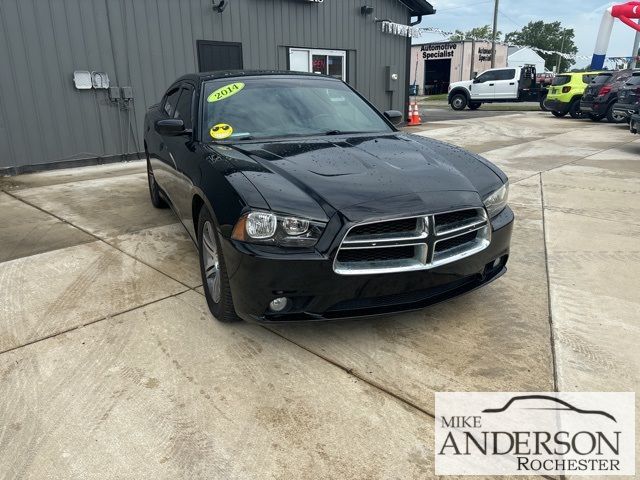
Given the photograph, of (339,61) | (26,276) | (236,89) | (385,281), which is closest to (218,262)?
(385,281)

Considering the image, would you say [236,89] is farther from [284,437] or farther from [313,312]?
[284,437]

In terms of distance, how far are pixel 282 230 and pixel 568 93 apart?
758 inches

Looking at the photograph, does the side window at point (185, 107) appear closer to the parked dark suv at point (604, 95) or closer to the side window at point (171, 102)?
the side window at point (171, 102)

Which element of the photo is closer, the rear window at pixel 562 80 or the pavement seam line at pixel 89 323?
the pavement seam line at pixel 89 323

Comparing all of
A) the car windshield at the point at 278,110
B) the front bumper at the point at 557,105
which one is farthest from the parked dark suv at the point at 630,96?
the car windshield at the point at 278,110

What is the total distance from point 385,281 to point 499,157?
8.38m

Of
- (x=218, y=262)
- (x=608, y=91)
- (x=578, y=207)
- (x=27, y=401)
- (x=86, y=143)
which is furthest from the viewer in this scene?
(x=608, y=91)

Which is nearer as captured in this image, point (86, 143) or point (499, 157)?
point (86, 143)

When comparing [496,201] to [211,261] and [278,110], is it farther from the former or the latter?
[211,261]

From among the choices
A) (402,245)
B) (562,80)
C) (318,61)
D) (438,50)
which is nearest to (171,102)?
(402,245)

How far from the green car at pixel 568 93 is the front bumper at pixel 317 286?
18.4 m

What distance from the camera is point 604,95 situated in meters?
16.1

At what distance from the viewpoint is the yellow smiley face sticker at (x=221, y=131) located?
3.56m

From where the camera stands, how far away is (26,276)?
3.99 m
